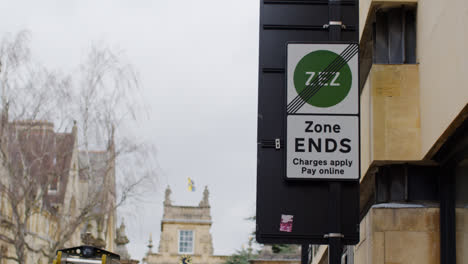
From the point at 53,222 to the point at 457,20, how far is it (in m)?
45.7

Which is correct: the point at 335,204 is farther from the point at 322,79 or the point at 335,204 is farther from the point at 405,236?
the point at 405,236

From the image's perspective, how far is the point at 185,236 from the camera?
86.6 meters

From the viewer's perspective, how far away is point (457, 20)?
7543mm

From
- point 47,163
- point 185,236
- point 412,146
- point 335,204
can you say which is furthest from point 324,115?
point 185,236

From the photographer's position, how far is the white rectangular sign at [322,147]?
7.43m

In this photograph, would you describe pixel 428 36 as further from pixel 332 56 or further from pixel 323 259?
pixel 323 259

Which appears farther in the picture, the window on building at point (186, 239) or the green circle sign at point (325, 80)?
the window on building at point (186, 239)

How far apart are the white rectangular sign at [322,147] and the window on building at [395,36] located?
98.7 inches

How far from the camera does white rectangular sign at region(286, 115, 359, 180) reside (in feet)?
24.4

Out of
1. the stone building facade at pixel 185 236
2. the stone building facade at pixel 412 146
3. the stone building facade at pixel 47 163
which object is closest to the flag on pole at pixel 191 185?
the stone building facade at pixel 185 236

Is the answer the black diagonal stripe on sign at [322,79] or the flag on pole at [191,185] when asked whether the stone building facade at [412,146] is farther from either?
the flag on pole at [191,185]

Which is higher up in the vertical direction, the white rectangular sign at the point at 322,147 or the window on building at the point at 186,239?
the white rectangular sign at the point at 322,147

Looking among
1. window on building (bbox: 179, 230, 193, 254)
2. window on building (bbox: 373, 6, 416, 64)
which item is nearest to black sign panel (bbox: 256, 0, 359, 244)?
window on building (bbox: 373, 6, 416, 64)

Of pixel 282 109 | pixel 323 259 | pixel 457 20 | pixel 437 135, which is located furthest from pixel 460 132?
pixel 323 259
